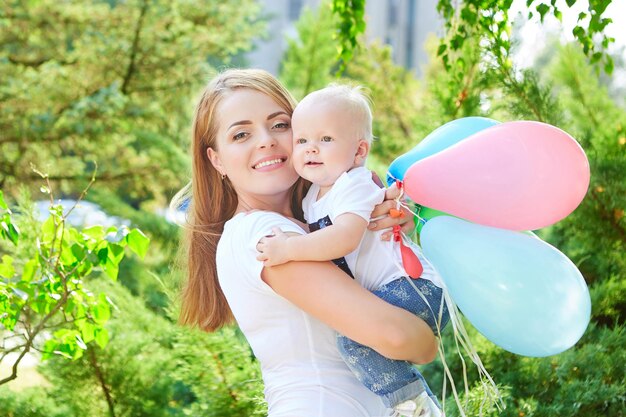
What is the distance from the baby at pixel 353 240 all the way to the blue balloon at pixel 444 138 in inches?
3.9

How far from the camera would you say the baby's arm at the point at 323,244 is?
5.20ft

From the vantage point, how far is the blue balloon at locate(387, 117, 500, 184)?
1749mm

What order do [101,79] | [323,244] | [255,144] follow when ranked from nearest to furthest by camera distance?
[323,244]
[255,144]
[101,79]

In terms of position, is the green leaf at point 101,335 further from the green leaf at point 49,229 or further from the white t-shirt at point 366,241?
the white t-shirt at point 366,241

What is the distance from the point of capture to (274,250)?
5.28 feet

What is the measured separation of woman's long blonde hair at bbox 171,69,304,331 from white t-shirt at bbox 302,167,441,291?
1.02 feet

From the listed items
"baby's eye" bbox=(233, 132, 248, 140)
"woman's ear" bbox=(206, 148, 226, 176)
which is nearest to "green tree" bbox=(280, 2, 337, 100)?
"woman's ear" bbox=(206, 148, 226, 176)

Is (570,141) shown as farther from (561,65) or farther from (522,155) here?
(561,65)

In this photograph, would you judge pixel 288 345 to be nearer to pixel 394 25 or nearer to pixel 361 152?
pixel 361 152

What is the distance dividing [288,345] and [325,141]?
1.43ft

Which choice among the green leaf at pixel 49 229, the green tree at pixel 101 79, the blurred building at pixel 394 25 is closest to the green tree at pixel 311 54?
the green tree at pixel 101 79

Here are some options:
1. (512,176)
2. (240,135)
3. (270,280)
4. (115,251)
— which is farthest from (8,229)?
(512,176)

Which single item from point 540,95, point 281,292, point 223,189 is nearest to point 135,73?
point 540,95

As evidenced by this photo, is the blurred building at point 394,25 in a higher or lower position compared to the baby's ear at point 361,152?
higher
